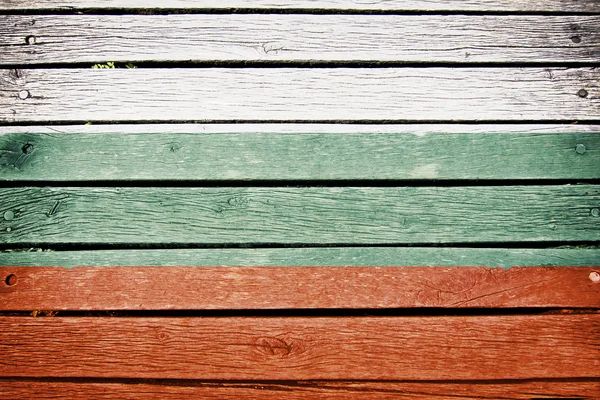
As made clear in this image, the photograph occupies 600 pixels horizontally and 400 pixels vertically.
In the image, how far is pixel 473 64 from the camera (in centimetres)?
154

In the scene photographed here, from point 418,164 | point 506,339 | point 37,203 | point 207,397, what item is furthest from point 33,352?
point 506,339

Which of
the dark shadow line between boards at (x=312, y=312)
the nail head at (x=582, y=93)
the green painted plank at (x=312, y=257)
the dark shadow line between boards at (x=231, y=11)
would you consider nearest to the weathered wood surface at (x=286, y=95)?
the nail head at (x=582, y=93)

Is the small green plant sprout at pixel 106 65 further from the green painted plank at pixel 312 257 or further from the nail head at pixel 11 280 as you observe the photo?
the nail head at pixel 11 280

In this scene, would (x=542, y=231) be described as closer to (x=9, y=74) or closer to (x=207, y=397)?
(x=207, y=397)

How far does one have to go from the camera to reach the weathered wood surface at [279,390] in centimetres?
138

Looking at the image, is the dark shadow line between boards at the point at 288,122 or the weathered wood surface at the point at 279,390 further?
the dark shadow line between boards at the point at 288,122

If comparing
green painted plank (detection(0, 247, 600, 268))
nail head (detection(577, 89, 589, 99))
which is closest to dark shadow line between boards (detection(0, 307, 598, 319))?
green painted plank (detection(0, 247, 600, 268))

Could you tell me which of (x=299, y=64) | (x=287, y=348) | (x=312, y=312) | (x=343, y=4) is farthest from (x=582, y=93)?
(x=287, y=348)

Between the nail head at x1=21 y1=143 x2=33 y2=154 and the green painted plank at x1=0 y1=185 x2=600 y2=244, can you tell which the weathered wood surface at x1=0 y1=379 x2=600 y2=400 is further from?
the nail head at x1=21 y1=143 x2=33 y2=154

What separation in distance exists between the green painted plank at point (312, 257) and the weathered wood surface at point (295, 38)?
2.47ft

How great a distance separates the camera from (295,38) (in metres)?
1.52

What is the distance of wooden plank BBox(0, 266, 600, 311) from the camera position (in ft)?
4.59

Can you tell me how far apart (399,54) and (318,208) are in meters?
0.71

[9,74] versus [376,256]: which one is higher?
[9,74]
